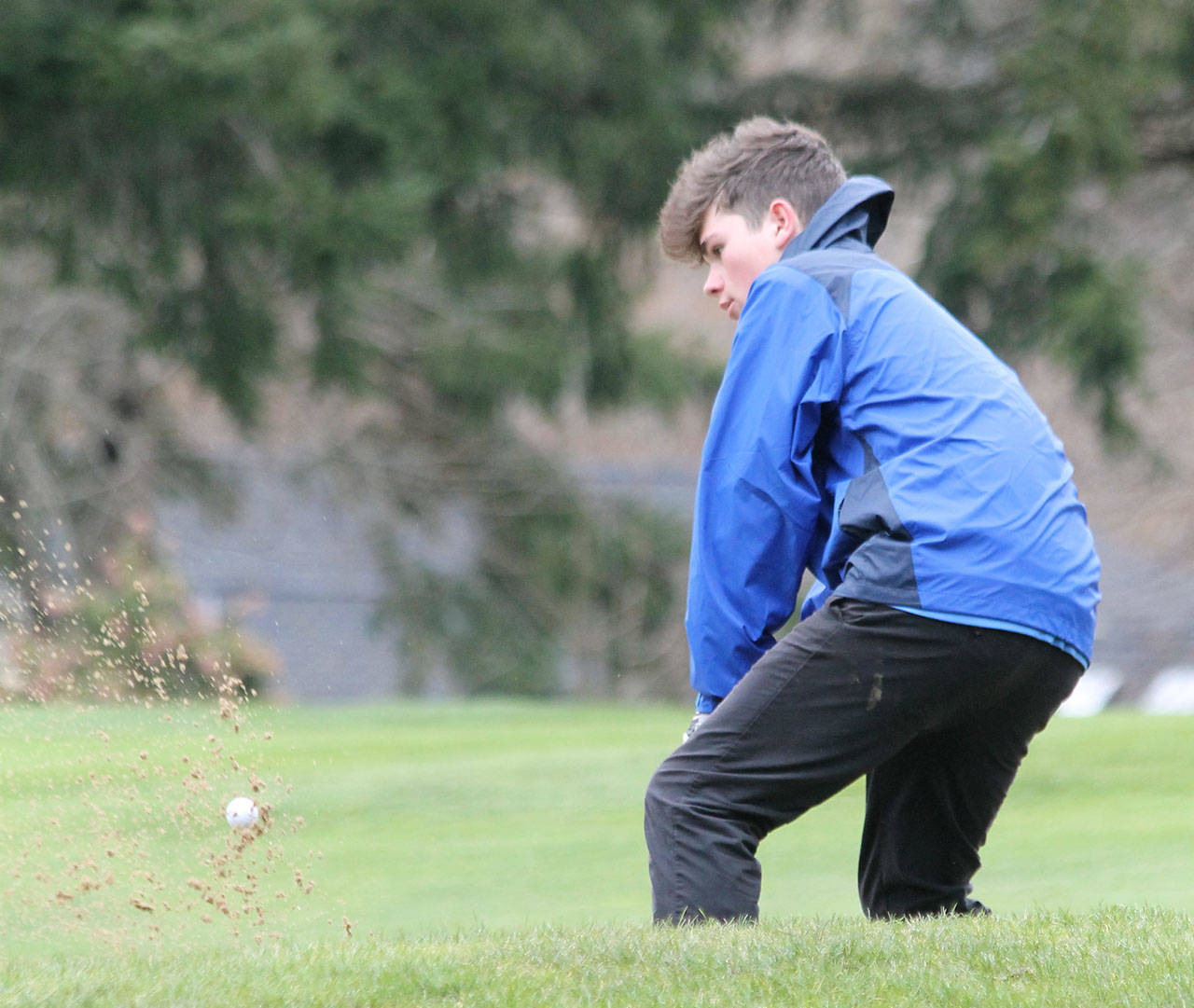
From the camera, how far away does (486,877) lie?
5.92 metres

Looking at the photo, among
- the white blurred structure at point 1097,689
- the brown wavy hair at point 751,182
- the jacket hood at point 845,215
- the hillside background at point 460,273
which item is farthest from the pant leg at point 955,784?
the white blurred structure at point 1097,689

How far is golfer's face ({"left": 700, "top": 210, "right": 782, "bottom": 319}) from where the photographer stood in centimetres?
358

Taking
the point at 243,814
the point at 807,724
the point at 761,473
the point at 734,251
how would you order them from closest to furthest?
the point at 807,724 → the point at 761,473 → the point at 734,251 → the point at 243,814

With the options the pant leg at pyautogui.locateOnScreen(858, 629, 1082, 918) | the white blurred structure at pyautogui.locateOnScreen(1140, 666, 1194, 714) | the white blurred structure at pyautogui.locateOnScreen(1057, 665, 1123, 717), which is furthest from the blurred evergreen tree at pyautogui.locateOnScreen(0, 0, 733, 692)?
the white blurred structure at pyautogui.locateOnScreen(1140, 666, 1194, 714)

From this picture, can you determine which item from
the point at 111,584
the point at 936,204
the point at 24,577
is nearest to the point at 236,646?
the point at 111,584

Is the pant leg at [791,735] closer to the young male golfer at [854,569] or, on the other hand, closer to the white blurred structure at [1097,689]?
the young male golfer at [854,569]

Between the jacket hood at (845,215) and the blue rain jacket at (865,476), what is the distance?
0.13 m

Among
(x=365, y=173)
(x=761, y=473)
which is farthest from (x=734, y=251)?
(x=365, y=173)

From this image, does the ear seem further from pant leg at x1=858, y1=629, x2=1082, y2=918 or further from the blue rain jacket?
pant leg at x1=858, y1=629, x2=1082, y2=918

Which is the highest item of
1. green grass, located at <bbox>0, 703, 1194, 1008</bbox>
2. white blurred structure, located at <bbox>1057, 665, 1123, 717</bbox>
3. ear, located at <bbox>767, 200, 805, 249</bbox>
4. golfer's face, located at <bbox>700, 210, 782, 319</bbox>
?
ear, located at <bbox>767, 200, 805, 249</bbox>

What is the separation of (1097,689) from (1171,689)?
1012mm

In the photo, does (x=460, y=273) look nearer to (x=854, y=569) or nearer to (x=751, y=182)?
(x=751, y=182)

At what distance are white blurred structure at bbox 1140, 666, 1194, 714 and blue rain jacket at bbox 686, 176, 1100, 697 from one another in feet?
65.1

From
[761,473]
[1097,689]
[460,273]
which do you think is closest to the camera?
[761,473]
